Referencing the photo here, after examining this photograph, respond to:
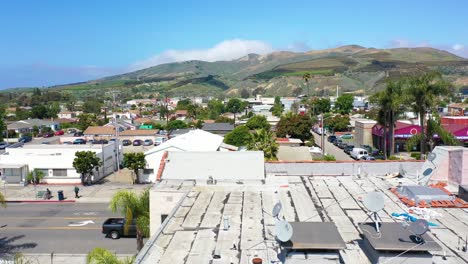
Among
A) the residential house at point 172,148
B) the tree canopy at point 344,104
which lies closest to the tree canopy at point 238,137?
the residential house at point 172,148

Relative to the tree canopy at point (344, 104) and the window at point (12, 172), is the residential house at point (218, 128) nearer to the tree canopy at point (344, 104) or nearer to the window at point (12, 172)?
the window at point (12, 172)

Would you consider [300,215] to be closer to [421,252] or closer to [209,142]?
[421,252]

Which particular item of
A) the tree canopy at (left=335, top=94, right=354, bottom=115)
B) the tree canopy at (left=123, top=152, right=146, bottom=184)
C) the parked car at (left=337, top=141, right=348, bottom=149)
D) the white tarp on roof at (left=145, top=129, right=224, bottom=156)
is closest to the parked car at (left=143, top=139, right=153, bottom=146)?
the white tarp on roof at (left=145, top=129, right=224, bottom=156)

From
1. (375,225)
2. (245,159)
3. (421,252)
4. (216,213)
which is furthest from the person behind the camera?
(245,159)

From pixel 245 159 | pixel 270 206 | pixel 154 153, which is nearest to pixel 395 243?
pixel 270 206

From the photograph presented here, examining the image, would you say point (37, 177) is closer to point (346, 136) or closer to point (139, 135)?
point (139, 135)
